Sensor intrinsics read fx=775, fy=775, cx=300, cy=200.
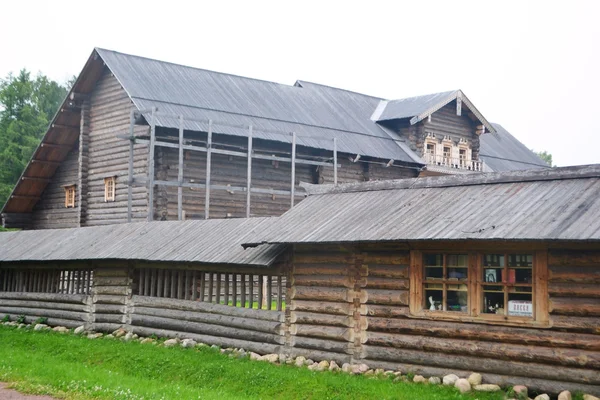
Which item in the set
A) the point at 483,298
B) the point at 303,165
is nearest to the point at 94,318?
the point at 483,298

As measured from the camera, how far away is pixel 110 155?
1248 inches

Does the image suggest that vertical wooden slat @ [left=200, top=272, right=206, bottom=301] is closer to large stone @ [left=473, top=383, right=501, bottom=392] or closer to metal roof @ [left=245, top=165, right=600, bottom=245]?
metal roof @ [left=245, top=165, right=600, bottom=245]

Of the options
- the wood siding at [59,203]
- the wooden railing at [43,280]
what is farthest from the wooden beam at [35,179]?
the wooden railing at [43,280]

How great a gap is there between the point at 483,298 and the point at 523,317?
0.82 m

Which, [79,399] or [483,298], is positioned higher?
[483,298]

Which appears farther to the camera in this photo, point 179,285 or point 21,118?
point 21,118

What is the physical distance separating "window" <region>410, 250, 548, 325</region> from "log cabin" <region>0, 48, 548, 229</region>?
1352cm

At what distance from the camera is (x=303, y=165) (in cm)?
3325

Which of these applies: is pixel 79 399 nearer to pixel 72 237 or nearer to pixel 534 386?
pixel 534 386

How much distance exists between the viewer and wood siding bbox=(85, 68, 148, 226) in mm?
29803

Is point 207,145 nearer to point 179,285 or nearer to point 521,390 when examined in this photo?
point 179,285

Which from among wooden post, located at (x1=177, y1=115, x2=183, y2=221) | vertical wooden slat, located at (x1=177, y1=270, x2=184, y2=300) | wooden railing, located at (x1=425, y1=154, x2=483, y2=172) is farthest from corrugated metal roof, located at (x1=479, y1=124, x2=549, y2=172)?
vertical wooden slat, located at (x1=177, y1=270, x2=184, y2=300)

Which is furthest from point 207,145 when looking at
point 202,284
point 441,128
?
point 441,128

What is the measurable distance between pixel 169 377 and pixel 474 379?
5669 mm
